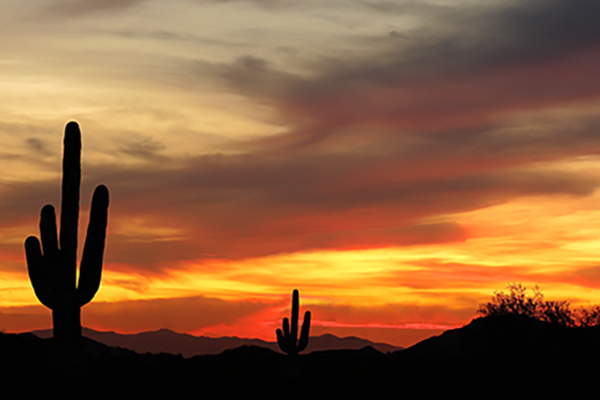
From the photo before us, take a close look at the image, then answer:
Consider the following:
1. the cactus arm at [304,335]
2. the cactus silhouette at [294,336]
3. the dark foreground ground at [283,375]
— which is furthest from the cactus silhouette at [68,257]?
the cactus arm at [304,335]

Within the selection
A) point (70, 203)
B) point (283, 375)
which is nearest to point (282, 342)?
point (283, 375)

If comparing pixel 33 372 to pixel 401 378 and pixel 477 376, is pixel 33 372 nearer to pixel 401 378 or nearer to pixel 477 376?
pixel 401 378

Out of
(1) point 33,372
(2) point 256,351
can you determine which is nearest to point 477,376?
(2) point 256,351

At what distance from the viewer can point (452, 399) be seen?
699 inches

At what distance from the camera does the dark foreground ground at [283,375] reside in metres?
17.1

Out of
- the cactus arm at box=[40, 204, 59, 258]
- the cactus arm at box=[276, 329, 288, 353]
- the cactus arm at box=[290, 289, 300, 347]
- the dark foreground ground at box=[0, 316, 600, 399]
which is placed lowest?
the dark foreground ground at box=[0, 316, 600, 399]

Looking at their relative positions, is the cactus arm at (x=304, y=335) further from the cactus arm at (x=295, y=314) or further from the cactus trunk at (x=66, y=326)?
the cactus trunk at (x=66, y=326)

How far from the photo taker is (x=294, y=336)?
1332 inches

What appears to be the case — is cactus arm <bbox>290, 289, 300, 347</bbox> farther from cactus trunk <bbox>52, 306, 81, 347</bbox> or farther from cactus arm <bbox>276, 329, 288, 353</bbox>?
cactus trunk <bbox>52, 306, 81, 347</bbox>

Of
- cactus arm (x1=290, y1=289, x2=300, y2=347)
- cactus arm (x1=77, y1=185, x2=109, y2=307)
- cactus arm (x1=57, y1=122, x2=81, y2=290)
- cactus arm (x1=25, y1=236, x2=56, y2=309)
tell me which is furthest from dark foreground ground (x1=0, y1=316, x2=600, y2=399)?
cactus arm (x1=290, y1=289, x2=300, y2=347)

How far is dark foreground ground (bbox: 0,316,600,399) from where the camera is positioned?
675 inches

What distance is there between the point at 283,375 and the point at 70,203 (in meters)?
8.79

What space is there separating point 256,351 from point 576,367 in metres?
10.7

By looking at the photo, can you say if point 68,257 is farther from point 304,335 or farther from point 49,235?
point 304,335
